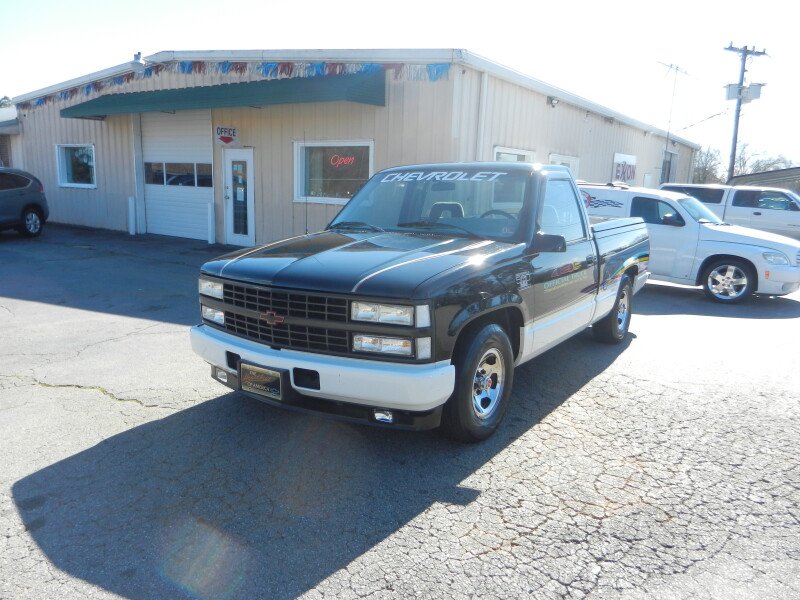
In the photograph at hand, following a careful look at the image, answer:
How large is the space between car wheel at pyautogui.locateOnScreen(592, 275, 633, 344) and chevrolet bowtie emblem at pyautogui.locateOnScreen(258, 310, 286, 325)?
3.99 meters

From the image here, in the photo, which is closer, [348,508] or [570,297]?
[348,508]

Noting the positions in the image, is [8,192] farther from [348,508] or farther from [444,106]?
[348,508]

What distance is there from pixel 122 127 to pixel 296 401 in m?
15.6

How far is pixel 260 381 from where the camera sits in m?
3.76

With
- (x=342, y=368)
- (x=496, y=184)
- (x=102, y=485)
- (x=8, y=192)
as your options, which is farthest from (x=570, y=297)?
(x=8, y=192)

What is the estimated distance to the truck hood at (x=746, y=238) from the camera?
30.1 feet

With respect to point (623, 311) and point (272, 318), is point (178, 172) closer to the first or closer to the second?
point (623, 311)

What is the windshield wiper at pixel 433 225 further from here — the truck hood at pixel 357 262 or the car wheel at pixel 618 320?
the car wheel at pixel 618 320

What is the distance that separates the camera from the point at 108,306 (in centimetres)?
816

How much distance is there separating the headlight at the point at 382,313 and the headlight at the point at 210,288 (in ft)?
3.93

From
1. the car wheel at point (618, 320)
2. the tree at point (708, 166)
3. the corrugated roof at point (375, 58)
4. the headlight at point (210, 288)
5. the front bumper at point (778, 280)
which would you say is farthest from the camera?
the tree at point (708, 166)

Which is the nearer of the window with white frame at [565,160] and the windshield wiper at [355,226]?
the windshield wiper at [355,226]

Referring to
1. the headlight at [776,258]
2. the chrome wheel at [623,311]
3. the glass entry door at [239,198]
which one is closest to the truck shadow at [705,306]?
the headlight at [776,258]

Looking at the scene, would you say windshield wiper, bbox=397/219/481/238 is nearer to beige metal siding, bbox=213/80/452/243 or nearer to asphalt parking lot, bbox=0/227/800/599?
asphalt parking lot, bbox=0/227/800/599
